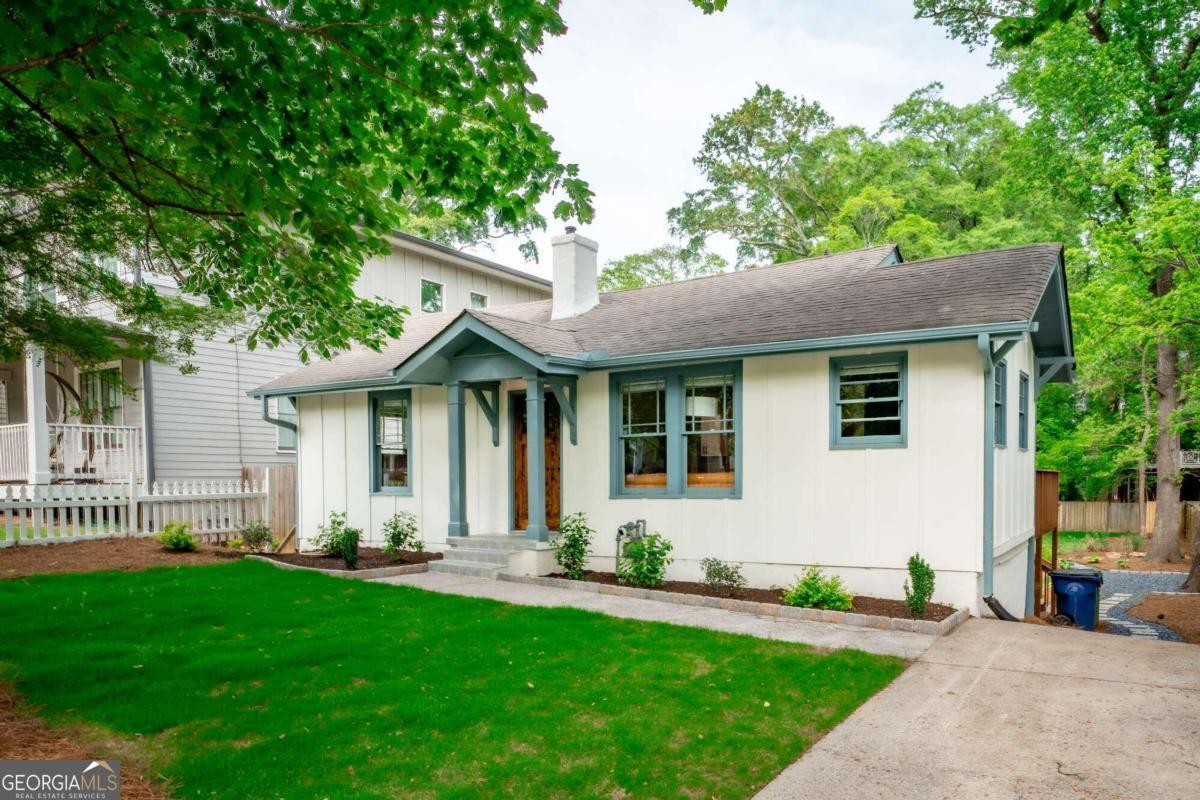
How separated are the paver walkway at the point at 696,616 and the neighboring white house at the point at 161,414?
6.82 m

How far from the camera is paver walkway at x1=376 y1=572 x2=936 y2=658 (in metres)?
6.55

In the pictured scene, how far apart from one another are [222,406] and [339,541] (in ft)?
24.2

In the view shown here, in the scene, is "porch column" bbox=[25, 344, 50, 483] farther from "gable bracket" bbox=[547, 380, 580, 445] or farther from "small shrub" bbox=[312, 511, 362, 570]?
"gable bracket" bbox=[547, 380, 580, 445]

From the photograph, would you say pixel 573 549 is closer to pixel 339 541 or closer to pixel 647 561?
pixel 647 561

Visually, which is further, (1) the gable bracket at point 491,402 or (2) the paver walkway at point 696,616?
(1) the gable bracket at point 491,402

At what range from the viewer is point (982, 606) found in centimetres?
786

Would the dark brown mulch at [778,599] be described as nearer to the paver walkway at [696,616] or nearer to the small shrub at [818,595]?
the small shrub at [818,595]

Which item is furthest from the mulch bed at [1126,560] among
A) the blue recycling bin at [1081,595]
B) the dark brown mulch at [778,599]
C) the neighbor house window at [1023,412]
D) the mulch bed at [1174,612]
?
the dark brown mulch at [778,599]

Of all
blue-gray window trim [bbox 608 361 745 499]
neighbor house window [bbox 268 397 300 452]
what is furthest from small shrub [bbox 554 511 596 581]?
neighbor house window [bbox 268 397 300 452]

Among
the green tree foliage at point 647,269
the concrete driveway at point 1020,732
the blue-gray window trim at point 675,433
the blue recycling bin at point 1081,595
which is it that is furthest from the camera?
the green tree foliage at point 647,269

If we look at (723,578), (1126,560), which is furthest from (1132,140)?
(723,578)

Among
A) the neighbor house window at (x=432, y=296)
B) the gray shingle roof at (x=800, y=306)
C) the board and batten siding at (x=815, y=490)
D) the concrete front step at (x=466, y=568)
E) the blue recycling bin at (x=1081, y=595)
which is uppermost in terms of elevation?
the neighbor house window at (x=432, y=296)

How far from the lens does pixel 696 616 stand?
758 centimetres

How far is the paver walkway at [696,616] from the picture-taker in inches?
258
